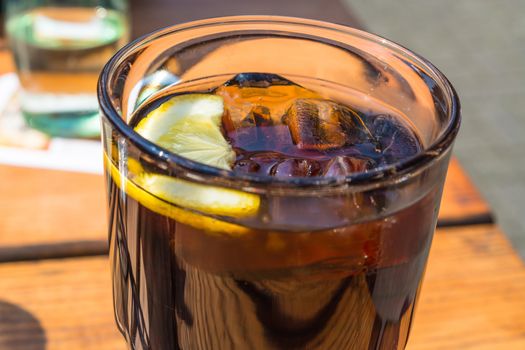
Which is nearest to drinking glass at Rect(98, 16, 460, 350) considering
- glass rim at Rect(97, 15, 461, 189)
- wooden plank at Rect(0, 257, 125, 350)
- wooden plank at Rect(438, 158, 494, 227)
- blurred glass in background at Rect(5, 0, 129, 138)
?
glass rim at Rect(97, 15, 461, 189)

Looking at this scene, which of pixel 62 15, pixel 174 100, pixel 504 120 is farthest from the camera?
pixel 504 120

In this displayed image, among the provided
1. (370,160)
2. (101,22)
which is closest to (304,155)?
(370,160)

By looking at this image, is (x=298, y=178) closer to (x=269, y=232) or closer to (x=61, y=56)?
(x=269, y=232)

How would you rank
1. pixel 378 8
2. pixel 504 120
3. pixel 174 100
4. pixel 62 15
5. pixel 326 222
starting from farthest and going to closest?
1. pixel 378 8
2. pixel 504 120
3. pixel 62 15
4. pixel 174 100
5. pixel 326 222

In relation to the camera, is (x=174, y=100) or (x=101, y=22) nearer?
(x=174, y=100)

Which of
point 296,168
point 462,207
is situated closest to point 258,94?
point 296,168

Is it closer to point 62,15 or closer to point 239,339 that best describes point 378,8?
point 62,15

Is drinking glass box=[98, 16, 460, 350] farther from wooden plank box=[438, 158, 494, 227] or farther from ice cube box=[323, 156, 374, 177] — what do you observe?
wooden plank box=[438, 158, 494, 227]
